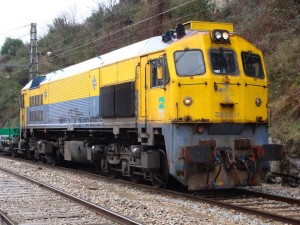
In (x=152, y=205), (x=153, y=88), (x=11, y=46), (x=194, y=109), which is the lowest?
(x=152, y=205)

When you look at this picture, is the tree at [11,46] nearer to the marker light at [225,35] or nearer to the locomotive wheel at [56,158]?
the locomotive wheel at [56,158]

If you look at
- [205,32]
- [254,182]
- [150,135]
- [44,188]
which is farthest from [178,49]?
[44,188]

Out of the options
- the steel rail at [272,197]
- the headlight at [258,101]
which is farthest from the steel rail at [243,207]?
the headlight at [258,101]

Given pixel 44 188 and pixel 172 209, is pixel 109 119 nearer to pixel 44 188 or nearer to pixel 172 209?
pixel 44 188

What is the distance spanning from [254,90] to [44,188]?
5977 millimetres

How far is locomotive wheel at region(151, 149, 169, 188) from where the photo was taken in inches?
442

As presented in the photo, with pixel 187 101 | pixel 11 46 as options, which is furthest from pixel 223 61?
pixel 11 46

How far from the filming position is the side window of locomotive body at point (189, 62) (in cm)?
1067

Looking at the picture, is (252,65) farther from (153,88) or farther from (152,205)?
(152,205)

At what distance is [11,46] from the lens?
79062 mm

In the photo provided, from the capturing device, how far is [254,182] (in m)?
10.8

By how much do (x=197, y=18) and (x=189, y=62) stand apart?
56.5ft

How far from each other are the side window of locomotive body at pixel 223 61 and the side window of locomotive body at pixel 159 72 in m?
1.09

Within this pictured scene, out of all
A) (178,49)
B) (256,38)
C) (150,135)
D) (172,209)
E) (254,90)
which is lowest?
(172,209)
